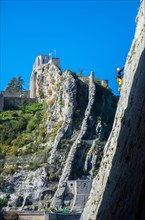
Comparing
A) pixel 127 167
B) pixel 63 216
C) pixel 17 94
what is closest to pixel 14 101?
pixel 17 94

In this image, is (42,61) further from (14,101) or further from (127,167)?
(127,167)

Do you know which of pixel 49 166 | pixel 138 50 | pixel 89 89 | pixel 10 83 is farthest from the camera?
pixel 10 83

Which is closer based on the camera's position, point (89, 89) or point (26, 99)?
point (89, 89)

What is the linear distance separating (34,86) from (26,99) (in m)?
3.81

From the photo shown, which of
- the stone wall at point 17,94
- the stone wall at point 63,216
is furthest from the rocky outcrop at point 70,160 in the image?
the stone wall at point 17,94

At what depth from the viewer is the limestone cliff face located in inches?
345

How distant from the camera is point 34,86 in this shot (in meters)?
93.3

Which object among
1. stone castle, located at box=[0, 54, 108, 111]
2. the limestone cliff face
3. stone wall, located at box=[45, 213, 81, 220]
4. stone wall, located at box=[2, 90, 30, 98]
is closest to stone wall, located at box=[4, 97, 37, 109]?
stone castle, located at box=[0, 54, 108, 111]

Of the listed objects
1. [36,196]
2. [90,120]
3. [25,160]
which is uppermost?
[90,120]

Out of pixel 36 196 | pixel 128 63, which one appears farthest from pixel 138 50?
pixel 36 196

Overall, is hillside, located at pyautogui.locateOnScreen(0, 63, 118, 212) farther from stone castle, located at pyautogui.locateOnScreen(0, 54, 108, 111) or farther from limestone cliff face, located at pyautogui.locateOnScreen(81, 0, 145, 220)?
limestone cliff face, located at pyautogui.locateOnScreen(81, 0, 145, 220)

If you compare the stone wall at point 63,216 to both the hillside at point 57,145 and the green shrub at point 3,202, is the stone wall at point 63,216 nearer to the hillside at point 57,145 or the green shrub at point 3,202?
the hillside at point 57,145

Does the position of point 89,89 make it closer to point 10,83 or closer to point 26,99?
point 26,99

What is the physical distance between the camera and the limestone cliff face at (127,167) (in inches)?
345
